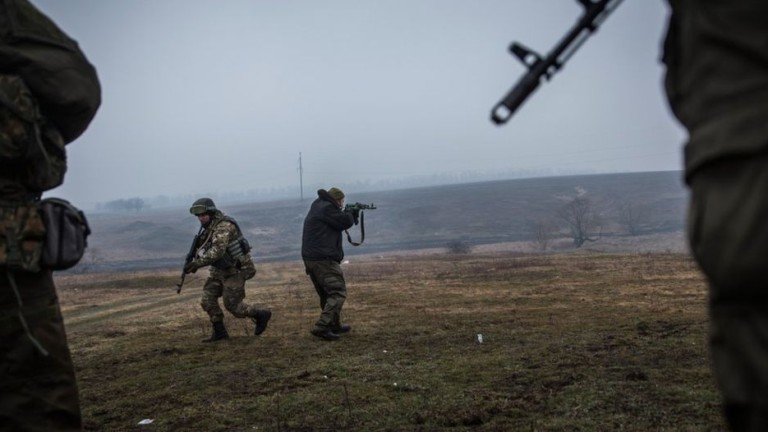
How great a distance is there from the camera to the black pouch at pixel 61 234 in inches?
128

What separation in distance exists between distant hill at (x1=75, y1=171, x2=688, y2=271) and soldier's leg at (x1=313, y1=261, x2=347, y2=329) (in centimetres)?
4677

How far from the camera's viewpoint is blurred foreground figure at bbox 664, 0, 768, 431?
1455 mm

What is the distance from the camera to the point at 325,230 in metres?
10.1

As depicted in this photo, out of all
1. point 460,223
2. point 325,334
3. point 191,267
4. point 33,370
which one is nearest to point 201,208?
point 191,267

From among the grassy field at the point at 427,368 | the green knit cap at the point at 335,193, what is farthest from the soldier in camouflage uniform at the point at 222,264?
the green knit cap at the point at 335,193

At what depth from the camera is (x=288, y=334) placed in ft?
34.2

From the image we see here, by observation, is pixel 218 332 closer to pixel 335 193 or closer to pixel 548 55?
pixel 335 193

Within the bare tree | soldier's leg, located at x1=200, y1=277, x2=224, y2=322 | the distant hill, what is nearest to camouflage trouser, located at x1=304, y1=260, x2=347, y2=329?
soldier's leg, located at x1=200, y1=277, x2=224, y2=322

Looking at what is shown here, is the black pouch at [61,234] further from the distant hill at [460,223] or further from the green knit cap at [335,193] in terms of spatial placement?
the distant hill at [460,223]

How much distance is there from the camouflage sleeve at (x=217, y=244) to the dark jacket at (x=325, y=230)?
1.17 meters

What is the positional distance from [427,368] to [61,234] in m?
4.86

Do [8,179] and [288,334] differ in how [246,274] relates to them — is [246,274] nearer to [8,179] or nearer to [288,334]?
[288,334]

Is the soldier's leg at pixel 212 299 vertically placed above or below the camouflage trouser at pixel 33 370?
below

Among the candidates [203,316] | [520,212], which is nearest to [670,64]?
[203,316]
